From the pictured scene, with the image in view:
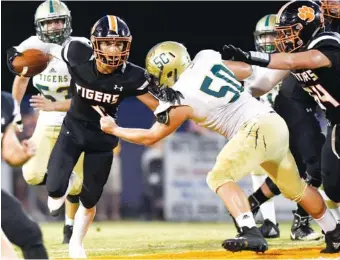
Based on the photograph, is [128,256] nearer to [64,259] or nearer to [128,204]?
[64,259]

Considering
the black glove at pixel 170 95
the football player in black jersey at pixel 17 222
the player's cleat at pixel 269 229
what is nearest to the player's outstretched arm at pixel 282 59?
the black glove at pixel 170 95

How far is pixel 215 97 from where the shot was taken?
5.02 m

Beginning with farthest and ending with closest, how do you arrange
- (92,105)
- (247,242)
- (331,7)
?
1. (331,7)
2. (92,105)
3. (247,242)

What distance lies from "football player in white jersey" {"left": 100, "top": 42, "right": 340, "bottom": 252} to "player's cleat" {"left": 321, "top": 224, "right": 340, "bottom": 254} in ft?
0.14

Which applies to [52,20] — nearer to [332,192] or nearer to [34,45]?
[34,45]

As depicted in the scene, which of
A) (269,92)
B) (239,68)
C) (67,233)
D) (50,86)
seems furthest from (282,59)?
(67,233)

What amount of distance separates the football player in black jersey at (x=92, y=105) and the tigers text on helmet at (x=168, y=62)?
0.34 meters

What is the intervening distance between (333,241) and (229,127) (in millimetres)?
964

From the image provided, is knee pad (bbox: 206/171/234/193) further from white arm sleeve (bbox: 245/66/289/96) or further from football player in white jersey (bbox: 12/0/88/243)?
football player in white jersey (bbox: 12/0/88/243)

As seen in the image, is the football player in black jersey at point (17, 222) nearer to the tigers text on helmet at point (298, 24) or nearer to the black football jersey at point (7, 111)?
the black football jersey at point (7, 111)

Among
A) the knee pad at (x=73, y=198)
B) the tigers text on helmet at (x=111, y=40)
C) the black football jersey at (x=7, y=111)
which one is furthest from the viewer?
the knee pad at (x=73, y=198)

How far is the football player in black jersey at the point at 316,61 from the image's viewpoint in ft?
16.9

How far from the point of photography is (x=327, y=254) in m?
5.15

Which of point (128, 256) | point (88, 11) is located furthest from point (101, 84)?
point (88, 11)
